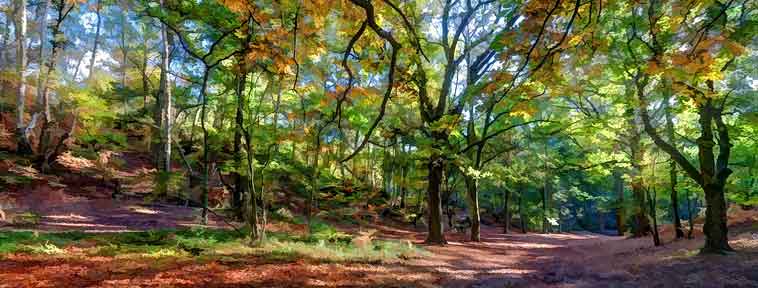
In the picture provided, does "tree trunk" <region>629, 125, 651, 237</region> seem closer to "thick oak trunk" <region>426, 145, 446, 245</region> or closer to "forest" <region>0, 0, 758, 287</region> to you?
"forest" <region>0, 0, 758, 287</region>

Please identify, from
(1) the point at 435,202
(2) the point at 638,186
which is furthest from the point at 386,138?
(2) the point at 638,186

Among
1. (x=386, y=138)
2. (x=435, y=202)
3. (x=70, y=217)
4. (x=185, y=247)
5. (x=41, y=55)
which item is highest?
(x=41, y=55)

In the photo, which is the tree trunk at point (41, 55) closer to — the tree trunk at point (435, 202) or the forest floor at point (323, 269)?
the forest floor at point (323, 269)

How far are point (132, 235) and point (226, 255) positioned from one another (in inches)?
116

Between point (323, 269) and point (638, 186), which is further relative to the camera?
point (638, 186)

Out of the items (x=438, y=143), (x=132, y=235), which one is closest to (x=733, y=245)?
(x=438, y=143)

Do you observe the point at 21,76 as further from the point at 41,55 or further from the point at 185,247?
the point at 185,247

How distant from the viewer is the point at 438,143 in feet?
38.9

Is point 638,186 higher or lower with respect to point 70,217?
higher

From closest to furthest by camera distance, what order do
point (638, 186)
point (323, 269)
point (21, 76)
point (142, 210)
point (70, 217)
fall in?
point (323, 269)
point (70, 217)
point (638, 186)
point (142, 210)
point (21, 76)

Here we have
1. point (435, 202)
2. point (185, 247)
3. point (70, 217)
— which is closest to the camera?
point (185, 247)

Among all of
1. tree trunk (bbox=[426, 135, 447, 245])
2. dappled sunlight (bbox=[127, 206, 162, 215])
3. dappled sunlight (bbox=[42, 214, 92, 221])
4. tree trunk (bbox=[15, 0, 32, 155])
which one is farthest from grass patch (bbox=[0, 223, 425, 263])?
tree trunk (bbox=[15, 0, 32, 155])

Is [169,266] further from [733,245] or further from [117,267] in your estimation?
[733,245]

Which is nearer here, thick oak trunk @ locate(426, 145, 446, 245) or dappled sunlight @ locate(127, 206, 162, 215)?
thick oak trunk @ locate(426, 145, 446, 245)
